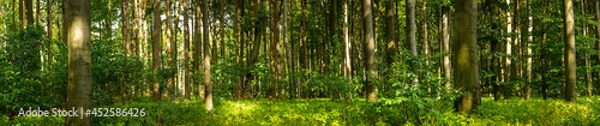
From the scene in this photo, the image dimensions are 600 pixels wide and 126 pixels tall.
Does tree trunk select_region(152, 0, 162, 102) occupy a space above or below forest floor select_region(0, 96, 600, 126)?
above

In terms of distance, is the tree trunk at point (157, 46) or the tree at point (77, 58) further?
the tree trunk at point (157, 46)

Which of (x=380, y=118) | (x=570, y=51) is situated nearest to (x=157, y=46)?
(x=380, y=118)

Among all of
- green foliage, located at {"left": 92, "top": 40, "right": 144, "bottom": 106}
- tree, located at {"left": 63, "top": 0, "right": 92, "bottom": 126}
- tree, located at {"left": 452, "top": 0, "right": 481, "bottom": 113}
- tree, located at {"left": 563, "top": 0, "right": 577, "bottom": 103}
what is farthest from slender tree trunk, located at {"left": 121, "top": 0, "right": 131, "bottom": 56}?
tree, located at {"left": 563, "top": 0, "right": 577, "bottom": 103}

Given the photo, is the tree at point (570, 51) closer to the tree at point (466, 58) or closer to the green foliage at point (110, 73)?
the tree at point (466, 58)

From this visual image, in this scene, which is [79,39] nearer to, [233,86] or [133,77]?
[133,77]

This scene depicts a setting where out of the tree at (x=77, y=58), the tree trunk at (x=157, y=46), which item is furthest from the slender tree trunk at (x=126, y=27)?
the tree at (x=77, y=58)

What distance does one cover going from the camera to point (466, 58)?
28.0 ft

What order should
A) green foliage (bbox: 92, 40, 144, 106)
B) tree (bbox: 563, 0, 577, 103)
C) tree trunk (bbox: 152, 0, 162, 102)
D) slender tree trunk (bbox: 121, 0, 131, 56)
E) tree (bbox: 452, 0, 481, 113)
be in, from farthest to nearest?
slender tree trunk (bbox: 121, 0, 131, 56) → tree trunk (bbox: 152, 0, 162, 102) → tree (bbox: 563, 0, 577, 103) → green foliage (bbox: 92, 40, 144, 106) → tree (bbox: 452, 0, 481, 113)

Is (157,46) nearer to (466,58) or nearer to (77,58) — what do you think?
(77,58)

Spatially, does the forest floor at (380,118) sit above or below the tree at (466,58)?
below

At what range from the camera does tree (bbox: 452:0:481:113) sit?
8383 mm

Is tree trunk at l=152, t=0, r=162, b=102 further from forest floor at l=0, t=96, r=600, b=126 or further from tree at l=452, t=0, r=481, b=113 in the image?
tree at l=452, t=0, r=481, b=113

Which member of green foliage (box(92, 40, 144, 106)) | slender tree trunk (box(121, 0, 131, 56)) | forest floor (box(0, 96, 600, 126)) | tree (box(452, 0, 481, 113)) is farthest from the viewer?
slender tree trunk (box(121, 0, 131, 56))

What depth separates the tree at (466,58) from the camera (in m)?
8.38
